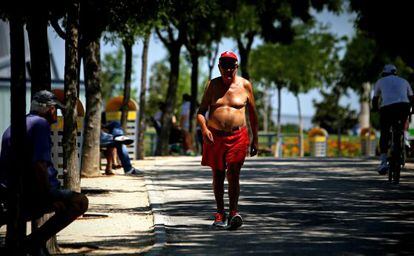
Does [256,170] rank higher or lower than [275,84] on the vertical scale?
lower

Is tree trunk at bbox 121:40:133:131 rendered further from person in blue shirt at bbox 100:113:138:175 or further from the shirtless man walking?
the shirtless man walking

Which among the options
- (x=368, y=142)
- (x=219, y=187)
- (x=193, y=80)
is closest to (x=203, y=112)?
(x=219, y=187)

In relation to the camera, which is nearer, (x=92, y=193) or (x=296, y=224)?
(x=296, y=224)

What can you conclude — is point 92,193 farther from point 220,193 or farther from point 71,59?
point 220,193

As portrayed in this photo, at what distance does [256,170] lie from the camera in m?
21.1

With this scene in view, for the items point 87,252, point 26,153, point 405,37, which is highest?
point 405,37

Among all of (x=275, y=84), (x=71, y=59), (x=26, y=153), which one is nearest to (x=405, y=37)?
(x=71, y=59)

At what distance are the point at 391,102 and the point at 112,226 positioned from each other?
6613 mm

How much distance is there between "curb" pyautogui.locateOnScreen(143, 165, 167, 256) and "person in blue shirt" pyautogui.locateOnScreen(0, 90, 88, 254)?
0.94 meters

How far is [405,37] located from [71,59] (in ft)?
47.9

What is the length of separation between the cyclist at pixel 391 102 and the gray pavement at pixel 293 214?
3.04 ft

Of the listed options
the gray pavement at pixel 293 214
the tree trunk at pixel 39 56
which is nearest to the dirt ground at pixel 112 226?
the gray pavement at pixel 293 214

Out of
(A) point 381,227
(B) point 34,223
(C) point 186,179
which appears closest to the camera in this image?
(B) point 34,223

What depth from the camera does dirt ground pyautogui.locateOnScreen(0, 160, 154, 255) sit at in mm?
9984
